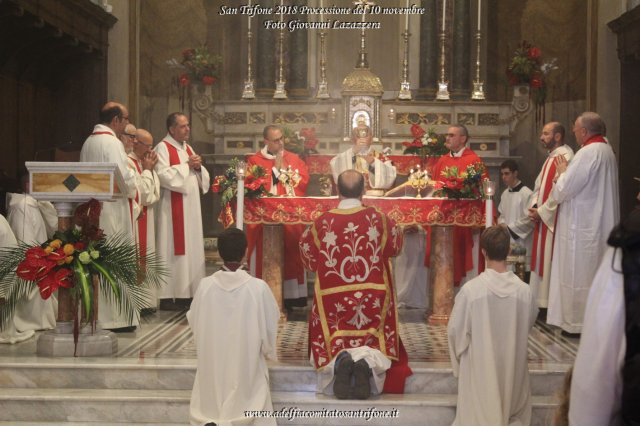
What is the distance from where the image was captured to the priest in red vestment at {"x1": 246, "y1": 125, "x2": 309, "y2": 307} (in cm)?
834

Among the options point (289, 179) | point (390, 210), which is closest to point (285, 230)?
point (289, 179)

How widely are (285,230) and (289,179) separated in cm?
48

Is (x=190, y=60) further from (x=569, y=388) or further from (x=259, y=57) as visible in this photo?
(x=569, y=388)

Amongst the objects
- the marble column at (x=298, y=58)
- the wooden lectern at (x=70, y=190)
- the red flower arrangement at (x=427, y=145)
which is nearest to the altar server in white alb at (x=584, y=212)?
the red flower arrangement at (x=427, y=145)

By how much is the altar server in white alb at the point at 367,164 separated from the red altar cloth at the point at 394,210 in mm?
746

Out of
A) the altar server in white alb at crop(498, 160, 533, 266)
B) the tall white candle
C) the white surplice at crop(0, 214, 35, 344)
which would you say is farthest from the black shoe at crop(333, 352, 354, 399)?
the altar server in white alb at crop(498, 160, 533, 266)

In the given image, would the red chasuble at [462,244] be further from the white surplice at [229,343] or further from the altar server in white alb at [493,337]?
the white surplice at [229,343]

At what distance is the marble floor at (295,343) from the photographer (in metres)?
6.55

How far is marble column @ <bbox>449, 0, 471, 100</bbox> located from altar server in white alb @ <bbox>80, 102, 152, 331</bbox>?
5.83 metres

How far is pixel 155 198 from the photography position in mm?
8320

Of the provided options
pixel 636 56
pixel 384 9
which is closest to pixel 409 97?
pixel 384 9

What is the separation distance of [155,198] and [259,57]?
4.59 m

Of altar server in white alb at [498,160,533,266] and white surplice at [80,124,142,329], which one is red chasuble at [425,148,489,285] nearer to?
altar server in white alb at [498,160,533,266]

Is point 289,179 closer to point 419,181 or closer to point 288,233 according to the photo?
point 288,233
